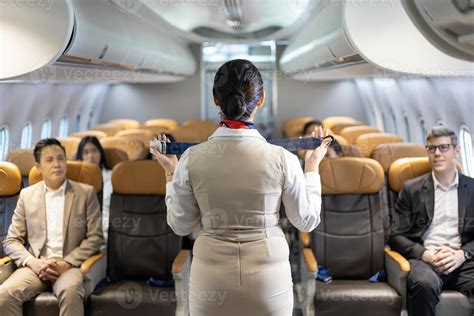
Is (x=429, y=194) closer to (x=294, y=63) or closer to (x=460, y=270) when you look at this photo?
(x=460, y=270)

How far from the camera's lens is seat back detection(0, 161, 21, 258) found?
12.1 feet

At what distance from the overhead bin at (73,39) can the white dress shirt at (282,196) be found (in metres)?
1.53

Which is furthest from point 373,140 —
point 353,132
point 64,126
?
point 64,126

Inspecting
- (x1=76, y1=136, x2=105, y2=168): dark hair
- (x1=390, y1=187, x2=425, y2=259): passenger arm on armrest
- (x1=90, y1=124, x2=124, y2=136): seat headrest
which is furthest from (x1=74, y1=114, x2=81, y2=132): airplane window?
(x1=390, y1=187, x2=425, y2=259): passenger arm on armrest

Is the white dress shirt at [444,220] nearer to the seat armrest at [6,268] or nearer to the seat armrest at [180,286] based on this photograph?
the seat armrest at [180,286]

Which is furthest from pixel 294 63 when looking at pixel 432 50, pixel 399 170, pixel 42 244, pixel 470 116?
pixel 42 244

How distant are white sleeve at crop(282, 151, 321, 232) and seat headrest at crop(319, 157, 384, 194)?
1.69 meters

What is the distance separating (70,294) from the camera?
3164mm

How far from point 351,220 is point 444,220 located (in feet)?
2.11

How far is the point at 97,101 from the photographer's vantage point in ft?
36.6

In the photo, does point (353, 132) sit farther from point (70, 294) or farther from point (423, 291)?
point (70, 294)

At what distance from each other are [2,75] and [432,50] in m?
2.69

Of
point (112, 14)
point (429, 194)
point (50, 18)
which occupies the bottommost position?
point (429, 194)

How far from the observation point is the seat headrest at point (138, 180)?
3.74 metres
